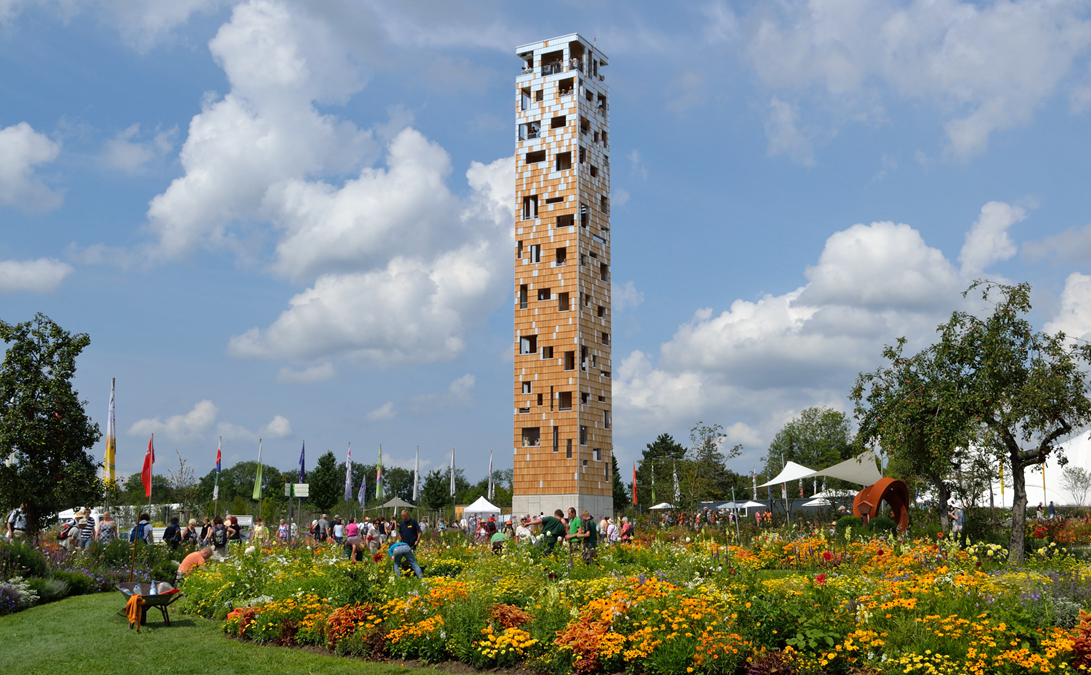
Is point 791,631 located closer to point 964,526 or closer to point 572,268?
point 964,526

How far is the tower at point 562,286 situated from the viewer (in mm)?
46719

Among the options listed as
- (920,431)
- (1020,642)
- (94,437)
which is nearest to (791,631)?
(1020,642)

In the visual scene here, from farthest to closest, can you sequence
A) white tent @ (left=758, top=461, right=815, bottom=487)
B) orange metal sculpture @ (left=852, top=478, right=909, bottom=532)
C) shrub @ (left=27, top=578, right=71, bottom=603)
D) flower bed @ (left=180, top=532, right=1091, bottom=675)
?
1. white tent @ (left=758, top=461, right=815, bottom=487)
2. orange metal sculpture @ (left=852, top=478, right=909, bottom=532)
3. shrub @ (left=27, top=578, right=71, bottom=603)
4. flower bed @ (left=180, top=532, right=1091, bottom=675)

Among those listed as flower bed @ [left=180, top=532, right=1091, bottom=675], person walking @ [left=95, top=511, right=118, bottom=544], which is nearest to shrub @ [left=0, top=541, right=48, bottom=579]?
person walking @ [left=95, top=511, right=118, bottom=544]

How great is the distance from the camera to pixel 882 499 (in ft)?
100

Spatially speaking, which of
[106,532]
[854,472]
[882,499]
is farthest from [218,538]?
[854,472]

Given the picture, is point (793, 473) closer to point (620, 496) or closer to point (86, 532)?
point (86, 532)

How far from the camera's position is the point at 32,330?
80.4 ft

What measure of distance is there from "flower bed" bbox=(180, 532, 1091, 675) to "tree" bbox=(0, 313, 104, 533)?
43.9 ft

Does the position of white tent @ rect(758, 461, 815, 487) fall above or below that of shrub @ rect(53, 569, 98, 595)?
above

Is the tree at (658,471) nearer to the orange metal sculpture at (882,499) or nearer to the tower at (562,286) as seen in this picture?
the tower at (562,286)

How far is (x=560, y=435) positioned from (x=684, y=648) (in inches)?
1480

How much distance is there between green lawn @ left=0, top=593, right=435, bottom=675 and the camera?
1038 centimetres

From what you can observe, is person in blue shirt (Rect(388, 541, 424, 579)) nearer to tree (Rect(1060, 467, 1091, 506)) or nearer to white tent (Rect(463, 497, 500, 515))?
white tent (Rect(463, 497, 500, 515))
